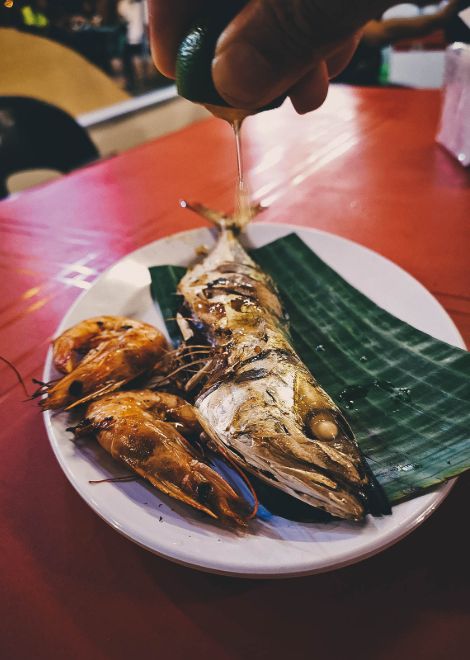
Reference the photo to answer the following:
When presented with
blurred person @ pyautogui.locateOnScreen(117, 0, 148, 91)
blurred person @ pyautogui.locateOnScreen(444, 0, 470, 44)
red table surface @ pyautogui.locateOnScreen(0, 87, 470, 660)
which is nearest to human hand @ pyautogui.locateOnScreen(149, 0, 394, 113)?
red table surface @ pyautogui.locateOnScreen(0, 87, 470, 660)

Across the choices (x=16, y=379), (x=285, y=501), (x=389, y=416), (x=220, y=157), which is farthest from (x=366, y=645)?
(x=220, y=157)

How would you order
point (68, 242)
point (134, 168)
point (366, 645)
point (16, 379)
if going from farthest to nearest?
point (134, 168) < point (68, 242) < point (16, 379) < point (366, 645)

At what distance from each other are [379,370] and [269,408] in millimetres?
344

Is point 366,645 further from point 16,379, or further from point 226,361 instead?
point 16,379

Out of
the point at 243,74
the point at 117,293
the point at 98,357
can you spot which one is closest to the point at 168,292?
the point at 117,293

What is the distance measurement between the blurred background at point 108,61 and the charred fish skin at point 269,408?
1.73 meters

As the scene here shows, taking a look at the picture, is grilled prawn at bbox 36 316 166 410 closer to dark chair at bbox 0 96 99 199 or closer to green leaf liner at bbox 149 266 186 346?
green leaf liner at bbox 149 266 186 346

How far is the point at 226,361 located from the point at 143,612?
53cm

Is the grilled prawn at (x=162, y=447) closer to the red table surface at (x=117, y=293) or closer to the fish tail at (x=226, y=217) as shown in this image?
the red table surface at (x=117, y=293)

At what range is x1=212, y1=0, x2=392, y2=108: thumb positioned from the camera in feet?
2.10

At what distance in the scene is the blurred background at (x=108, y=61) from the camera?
3.46m

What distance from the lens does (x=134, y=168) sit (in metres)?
2.40

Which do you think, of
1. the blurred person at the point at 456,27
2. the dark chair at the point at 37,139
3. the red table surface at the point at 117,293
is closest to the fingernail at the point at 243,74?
the red table surface at the point at 117,293

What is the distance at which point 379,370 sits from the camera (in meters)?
1.11
